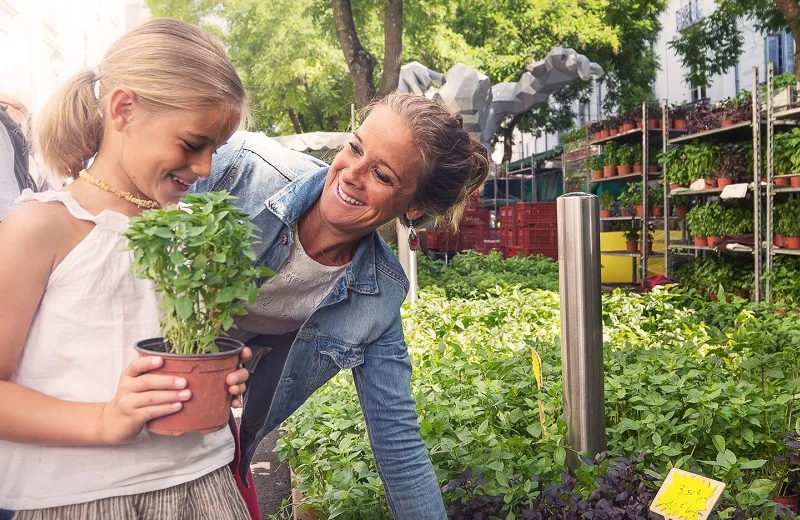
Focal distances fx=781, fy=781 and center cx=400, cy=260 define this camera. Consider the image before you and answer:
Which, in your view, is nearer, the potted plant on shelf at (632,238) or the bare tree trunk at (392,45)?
the bare tree trunk at (392,45)

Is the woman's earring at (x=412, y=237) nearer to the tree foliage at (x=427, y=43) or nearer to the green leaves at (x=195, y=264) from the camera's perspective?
the green leaves at (x=195, y=264)

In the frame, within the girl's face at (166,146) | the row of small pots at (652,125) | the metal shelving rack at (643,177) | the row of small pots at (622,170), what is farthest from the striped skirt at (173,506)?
the row of small pots at (622,170)

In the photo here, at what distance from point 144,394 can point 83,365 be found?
→ 7.3 inches

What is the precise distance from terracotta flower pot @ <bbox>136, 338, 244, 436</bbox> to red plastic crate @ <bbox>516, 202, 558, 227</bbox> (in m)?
13.4

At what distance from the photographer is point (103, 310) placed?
1.38 meters

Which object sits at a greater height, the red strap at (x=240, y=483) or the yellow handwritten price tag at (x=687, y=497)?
the red strap at (x=240, y=483)

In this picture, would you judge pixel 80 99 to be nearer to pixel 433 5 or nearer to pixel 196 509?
pixel 196 509

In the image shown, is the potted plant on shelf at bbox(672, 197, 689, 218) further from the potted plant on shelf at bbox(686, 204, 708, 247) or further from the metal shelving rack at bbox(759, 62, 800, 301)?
the metal shelving rack at bbox(759, 62, 800, 301)

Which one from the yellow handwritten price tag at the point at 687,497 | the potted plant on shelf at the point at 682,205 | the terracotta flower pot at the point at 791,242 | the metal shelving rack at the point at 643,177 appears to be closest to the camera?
the yellow handwritten price tag at the point at 687,497

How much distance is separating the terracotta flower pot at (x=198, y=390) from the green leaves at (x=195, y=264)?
0.20 ft

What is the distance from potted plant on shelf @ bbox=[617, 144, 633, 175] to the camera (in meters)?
13.4

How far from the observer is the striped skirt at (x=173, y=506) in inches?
54.1

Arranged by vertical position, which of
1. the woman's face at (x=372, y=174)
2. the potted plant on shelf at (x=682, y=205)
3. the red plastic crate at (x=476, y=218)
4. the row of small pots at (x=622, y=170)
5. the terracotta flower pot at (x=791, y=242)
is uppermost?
the row of small pots at (x=622, y=170)

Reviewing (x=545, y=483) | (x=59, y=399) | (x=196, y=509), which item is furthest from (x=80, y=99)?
(x=545, y=483)
